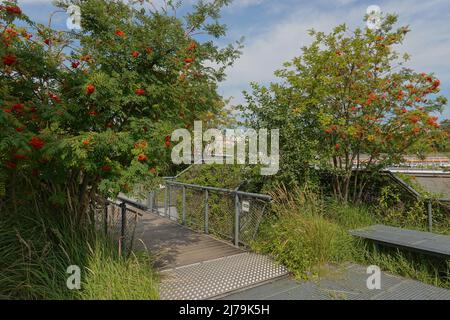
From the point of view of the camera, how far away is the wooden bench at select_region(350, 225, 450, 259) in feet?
12.2

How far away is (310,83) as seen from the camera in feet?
19.6

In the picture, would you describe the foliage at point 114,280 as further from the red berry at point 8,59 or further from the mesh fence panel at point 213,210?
the mesh fence panel at point 213,210

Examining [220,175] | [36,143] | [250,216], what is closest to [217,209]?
[250,216]

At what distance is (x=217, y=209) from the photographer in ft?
20.5

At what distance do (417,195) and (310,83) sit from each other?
2891mm

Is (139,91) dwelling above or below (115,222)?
above

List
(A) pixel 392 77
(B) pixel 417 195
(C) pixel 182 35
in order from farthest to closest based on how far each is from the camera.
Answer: (A) pixel 392 77, (B) pixel 417 195, (C) pixel 182 35

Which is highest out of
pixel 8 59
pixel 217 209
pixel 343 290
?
pixel 8 59

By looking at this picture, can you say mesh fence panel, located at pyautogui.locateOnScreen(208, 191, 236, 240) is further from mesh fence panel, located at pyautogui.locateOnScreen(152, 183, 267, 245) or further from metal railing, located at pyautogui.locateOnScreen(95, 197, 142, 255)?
metal railing, located at pyautogui.locateOnScreen(95, 197, 142, 255)

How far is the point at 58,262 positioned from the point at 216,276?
1.84 meters

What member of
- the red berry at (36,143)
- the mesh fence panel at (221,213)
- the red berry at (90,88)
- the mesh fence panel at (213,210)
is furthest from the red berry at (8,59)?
the mesh fence panel at (221,213)

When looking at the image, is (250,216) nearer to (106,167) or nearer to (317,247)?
(317,247)
